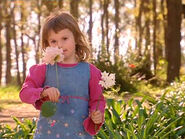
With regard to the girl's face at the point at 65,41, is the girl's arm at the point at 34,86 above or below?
below

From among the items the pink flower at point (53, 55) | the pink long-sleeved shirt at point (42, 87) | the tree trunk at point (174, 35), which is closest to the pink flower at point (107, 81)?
the pink long-sleeved shirt at point (42, 87)

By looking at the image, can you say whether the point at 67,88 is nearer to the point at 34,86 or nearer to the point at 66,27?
the point at 34,86

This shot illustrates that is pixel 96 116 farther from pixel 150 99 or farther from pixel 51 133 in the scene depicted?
pixel 150 99

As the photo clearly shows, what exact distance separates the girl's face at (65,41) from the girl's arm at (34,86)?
14 cm

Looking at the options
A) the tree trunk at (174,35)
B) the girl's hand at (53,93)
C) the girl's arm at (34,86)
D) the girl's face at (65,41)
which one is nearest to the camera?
the girl's hand at (53,93)

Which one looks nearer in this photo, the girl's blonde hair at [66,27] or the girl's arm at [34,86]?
the girl's arm at [34,86]

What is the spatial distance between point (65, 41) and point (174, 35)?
12.5 meters

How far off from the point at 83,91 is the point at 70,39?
301 mm

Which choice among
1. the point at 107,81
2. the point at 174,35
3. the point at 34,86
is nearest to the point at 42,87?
the point at 34,86

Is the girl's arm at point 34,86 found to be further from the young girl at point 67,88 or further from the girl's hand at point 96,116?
the girl's hand at point 96,116

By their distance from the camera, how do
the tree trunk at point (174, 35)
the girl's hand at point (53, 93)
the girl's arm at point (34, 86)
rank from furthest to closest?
the tree trunk at point (174, 35)
the girl's arm at point (34, 86)
the girl's hand at point (53, 93)

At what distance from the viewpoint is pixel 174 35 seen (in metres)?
14.8

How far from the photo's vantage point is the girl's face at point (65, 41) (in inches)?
102

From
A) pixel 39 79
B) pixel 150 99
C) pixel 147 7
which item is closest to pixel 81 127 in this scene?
pixel 39 79
